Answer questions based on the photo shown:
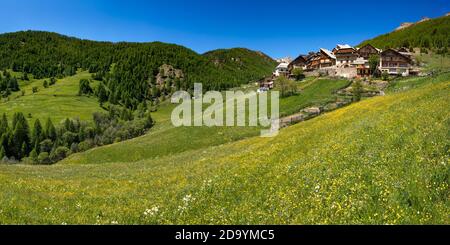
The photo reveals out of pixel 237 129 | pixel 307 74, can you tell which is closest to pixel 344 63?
pixel 307 74

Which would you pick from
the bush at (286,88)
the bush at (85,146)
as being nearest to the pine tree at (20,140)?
the bush at (85,146)

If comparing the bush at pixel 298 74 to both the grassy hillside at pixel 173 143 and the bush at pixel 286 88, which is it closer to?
the bush at pixel 286 88

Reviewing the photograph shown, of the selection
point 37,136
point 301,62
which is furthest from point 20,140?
point 301,62

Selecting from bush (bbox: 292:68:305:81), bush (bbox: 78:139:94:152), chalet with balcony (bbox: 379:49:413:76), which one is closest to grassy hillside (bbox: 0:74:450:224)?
bush (bbox: 78:139:94:152)

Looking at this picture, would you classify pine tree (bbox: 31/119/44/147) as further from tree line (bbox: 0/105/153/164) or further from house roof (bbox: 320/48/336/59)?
house roof (bbox: 320/48/336/59)

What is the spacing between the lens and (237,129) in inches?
3295

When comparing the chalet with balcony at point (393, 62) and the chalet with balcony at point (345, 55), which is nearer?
the chalet with balcony at point (393, 62)

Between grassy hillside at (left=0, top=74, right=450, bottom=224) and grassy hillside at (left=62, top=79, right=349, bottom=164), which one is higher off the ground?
grassy hillside at (left=0, top=74, right=450, bottom=224)

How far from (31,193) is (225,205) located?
1248 centimetres

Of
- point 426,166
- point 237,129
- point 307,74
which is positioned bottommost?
point 237,129

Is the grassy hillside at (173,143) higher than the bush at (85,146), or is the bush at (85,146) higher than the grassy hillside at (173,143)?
the grassy hillside at (173,143)

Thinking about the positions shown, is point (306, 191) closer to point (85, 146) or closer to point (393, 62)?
point (85, 146)
